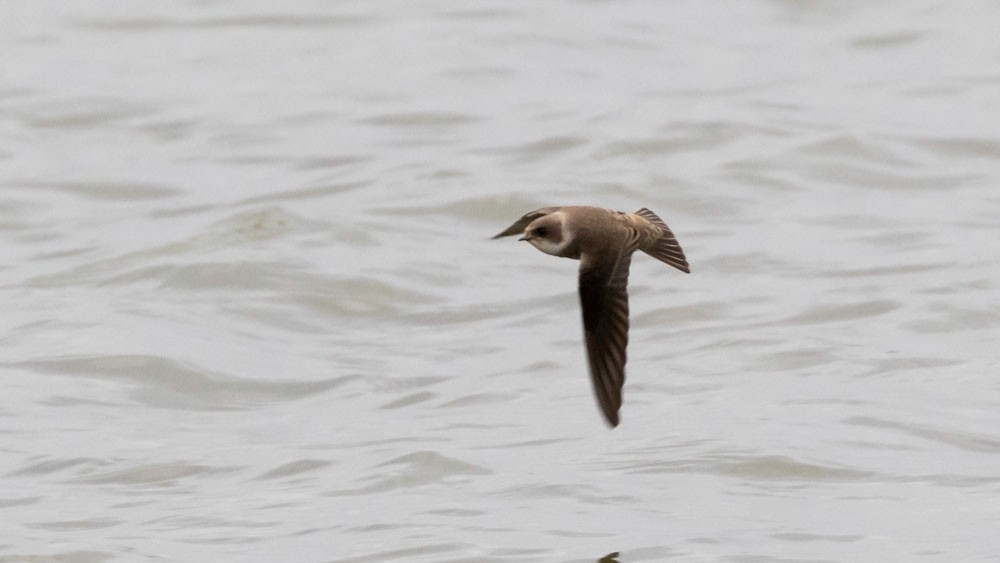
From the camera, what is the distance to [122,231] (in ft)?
37.6

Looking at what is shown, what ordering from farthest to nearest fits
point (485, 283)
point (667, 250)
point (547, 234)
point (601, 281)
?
1. point (485, 283)
2. point (667, 250)
3. point (601, 281)
4. point (547, 234)

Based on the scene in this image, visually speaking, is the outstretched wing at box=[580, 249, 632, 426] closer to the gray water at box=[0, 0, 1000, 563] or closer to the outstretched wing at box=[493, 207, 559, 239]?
the outstretched wing at box=[493, 207, 559, 239]

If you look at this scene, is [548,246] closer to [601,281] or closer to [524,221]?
[524,221]

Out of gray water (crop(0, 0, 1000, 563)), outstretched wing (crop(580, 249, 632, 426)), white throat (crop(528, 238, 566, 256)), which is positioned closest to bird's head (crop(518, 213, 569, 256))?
white throat (crop(528, 238, 566, 256))

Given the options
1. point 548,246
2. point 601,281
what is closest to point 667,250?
point 601,281

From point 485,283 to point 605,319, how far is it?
4.81 metres

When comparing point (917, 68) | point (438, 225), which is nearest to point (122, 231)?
point (438, 225)

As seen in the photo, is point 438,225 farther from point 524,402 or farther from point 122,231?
point 524,402

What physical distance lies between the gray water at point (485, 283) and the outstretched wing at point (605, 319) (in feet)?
2.85

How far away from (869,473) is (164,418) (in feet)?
9.51

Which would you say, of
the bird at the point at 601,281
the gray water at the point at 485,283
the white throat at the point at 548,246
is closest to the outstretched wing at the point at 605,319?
the bird at the point at 601,281

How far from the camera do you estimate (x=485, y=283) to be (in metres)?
10.4

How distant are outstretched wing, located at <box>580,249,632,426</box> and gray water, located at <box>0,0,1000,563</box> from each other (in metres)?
0.87

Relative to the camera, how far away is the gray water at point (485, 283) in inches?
269
